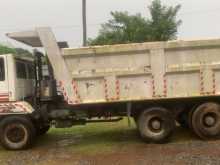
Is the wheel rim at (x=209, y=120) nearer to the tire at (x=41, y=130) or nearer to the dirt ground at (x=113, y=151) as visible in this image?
the dirt ground at (x=113, y=151)

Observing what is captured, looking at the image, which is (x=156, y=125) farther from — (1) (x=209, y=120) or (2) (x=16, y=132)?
(2) (x=16, y=132)

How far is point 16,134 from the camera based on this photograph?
1218 centimetres

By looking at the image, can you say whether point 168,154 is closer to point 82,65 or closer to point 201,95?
point 201,95

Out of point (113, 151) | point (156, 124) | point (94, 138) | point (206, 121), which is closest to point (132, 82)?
point (156, 124)

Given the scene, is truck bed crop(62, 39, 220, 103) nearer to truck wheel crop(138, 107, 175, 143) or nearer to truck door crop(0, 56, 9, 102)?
truck wheel crop(138, 107, 175, 143)

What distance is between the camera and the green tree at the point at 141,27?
117ft

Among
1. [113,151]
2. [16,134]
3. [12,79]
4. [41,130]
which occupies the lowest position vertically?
[113,151]

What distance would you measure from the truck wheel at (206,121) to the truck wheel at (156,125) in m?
0.62

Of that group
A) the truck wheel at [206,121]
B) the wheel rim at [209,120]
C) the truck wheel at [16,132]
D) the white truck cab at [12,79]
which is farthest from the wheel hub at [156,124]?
the white truck cab at [12,79]

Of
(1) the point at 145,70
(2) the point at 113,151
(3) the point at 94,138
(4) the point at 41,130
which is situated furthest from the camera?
(4) the point at 41,130

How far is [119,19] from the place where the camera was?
123 ft

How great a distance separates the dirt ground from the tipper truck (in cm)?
49

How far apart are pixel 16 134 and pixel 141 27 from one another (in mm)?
24865

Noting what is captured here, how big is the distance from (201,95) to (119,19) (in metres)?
26.0
